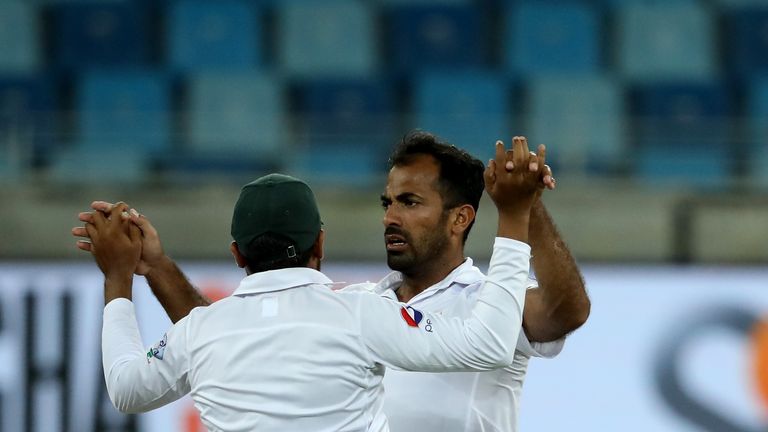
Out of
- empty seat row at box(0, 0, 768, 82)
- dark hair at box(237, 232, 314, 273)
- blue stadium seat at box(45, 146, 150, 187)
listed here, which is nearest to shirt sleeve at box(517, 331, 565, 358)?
dark hair at box(237, 232, 314, 273)

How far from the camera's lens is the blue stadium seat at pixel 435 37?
11148mm

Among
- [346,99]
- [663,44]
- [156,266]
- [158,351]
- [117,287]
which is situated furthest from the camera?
[663,44]

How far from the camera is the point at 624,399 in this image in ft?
26.7

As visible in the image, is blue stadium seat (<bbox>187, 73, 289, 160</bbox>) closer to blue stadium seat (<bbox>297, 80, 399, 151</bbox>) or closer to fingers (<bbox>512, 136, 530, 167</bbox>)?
blue stadium seat (<bbox>297, 80, 399, 151</bbox>)

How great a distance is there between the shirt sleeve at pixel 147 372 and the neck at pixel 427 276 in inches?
31.0

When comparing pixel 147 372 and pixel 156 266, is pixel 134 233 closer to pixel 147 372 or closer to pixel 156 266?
pixel 156 266

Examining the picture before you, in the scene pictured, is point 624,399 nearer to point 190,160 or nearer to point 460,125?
point 460,125

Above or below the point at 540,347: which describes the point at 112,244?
above

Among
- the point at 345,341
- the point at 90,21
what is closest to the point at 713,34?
the point at 90,21

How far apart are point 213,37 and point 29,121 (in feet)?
7.14

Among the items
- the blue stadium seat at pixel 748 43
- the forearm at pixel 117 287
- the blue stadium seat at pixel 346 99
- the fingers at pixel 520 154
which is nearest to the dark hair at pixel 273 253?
the forearm at pixel 117 287

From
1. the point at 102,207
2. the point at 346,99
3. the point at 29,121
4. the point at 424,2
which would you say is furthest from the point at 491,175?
the point at 424,2

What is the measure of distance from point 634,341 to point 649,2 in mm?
4126

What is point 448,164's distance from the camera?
11.3 ft
